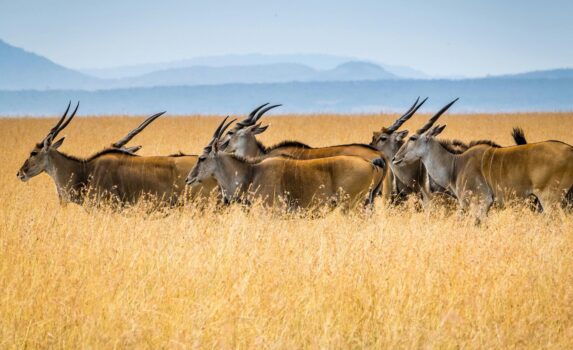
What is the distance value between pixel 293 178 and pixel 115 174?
2523 millimetres

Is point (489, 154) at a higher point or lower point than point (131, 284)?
higher

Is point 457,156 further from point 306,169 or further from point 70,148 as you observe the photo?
point 70,148

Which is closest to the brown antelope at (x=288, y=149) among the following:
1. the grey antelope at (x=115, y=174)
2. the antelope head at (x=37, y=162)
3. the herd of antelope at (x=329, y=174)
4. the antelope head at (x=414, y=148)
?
the herd of antelope at (x=329, y=174)

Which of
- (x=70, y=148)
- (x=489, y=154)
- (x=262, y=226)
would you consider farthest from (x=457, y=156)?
(x=70, y=148)

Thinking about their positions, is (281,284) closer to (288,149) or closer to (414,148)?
(414,148)

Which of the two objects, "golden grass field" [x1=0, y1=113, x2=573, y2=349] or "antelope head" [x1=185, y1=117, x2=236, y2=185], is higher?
"antelope head" [x1=185, y1=117, x2=236, y2=185]

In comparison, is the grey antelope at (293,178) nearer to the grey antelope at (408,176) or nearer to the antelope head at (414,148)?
the antelope head at (414,148)

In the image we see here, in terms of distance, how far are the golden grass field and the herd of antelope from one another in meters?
0.47

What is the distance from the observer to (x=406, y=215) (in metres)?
10.5

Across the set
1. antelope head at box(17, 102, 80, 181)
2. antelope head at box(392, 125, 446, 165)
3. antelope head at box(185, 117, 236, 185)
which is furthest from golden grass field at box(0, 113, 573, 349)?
antelope head at box(17, 102, 80, 181)

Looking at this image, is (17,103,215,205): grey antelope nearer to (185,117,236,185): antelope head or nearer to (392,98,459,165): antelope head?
(185,117,236,185): antelope head

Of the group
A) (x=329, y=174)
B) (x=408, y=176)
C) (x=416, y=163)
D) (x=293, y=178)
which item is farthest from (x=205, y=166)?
(x=416, y=163)

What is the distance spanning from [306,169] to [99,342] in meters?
5.07

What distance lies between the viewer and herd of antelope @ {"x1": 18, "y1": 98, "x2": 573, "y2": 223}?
9711 millimetres
